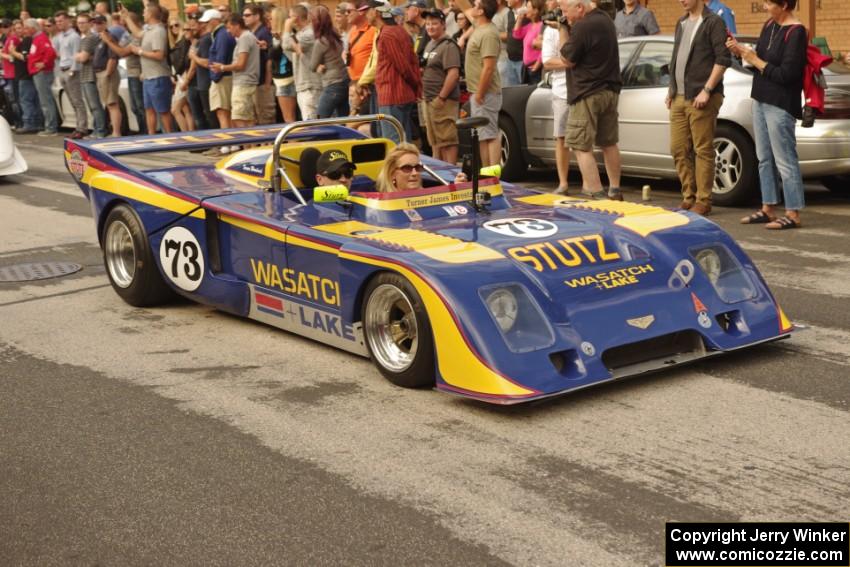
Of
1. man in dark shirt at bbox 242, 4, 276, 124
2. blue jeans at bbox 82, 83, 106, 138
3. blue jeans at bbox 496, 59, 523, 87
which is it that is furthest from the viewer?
blue jeans at bbox 82, 83, 106, 138

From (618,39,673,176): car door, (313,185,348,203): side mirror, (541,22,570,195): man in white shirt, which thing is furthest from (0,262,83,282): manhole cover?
(618,39,673,176): car door

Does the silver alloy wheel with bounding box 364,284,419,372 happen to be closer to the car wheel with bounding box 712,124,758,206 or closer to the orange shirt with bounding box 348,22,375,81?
the car wheel with bounding box 712,124,758,206

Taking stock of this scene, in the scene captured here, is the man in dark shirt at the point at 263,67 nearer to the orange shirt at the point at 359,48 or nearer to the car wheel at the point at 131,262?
the orange shirt at the point at 359,48

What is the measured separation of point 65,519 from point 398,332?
197 centimetres

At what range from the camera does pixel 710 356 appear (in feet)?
19.9

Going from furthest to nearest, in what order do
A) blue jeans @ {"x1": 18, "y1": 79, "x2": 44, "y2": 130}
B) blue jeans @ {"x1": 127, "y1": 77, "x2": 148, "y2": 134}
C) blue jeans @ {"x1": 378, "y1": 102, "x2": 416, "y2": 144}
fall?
blue jeans @ {"x1": 18, "y1": 79, "x2": 44, "y2": 130} → blue jeans @ {"x1": 127, "y1": 77, "x2": 148, "y2": 134} → blue jeans @ {"x1": 378, "y1": 102, "x2": 416, "y2": 144}

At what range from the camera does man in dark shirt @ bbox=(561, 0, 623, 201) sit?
11.0 metres

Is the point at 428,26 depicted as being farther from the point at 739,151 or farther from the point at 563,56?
the point at 739,151

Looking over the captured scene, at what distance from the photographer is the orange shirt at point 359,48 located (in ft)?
45.6

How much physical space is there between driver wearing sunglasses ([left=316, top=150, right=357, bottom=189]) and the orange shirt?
652 cm

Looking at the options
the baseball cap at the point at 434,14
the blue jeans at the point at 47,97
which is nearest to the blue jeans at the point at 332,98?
the baseball cap at the point at 434,14

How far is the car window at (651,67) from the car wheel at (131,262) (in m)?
5.51

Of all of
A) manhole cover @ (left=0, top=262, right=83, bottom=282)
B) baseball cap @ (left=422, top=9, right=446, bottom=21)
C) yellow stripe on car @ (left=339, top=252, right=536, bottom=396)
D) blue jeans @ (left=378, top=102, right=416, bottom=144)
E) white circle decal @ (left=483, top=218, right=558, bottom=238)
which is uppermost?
baseball cap @ (left=422, top=9, right=446, bottom=21)

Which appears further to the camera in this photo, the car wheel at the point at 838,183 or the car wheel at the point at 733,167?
the car wheel at the point at 838,183
